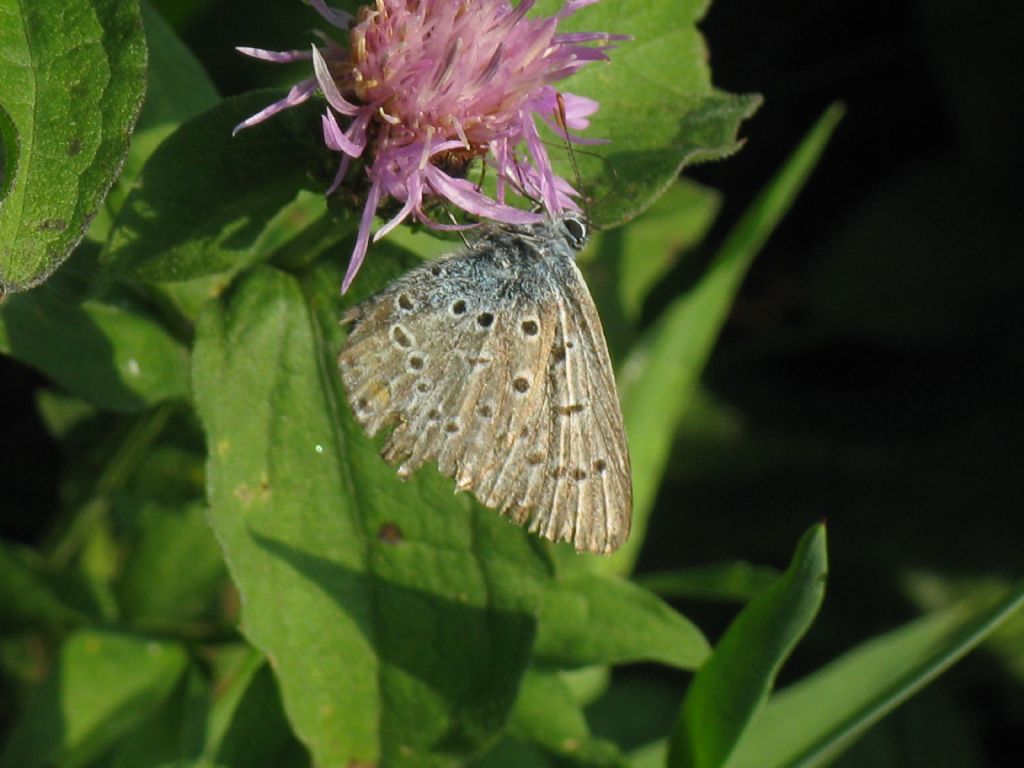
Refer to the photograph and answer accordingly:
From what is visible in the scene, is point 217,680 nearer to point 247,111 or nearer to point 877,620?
point 247,111

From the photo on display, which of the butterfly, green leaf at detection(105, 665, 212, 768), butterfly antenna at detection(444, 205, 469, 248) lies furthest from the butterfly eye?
green leaf at detection(105, 665, 212, 768)

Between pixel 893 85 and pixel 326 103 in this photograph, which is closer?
pixel 326 103

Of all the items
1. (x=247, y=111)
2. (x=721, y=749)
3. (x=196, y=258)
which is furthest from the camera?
(x=721, y=749)

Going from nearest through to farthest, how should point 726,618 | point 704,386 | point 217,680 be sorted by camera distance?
point 217,680 → point 726,618 → point 704,386

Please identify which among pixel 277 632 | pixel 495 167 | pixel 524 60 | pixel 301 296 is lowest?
pixel 277 632

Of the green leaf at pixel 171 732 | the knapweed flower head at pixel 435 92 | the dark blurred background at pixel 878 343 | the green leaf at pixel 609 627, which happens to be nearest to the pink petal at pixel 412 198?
the knapweed flower head at pixel 435 92

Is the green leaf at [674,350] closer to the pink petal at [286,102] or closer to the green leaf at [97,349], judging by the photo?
the green leaf at [97,349]

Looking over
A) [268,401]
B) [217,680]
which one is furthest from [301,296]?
[217,680]

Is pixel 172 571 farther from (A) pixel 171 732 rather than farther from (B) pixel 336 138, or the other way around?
(B) pixel 336 138
